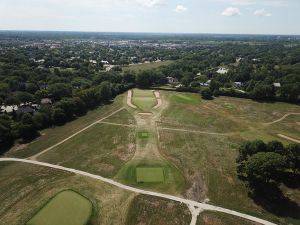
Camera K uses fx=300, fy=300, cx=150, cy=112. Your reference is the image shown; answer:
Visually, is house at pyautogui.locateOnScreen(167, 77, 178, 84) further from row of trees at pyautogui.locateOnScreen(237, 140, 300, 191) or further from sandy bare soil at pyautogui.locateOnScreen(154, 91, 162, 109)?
row of trees at pyautogui.locateOnScreen(237, 140, 300, 191)

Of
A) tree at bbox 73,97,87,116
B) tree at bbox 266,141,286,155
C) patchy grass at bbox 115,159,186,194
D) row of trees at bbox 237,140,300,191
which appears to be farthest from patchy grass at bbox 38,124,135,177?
tree at bbox 266,141,286,155

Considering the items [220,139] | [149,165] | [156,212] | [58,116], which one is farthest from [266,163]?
[58,116]

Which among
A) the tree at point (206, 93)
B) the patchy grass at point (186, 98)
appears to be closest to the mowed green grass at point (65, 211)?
the patchy grass at point (186, 98)

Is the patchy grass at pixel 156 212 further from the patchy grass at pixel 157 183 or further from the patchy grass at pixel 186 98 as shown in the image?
the patchy grass at pixel 186 98

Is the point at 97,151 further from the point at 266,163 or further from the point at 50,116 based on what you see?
the point at 266,163

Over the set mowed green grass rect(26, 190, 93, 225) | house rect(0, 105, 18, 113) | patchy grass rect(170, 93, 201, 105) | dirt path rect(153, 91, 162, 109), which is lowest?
patchy grass rect(170, 93, 201, 105)

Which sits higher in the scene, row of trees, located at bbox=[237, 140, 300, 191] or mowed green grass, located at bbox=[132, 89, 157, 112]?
row of trees, located at bbox=[237, 140, 300, 191]
